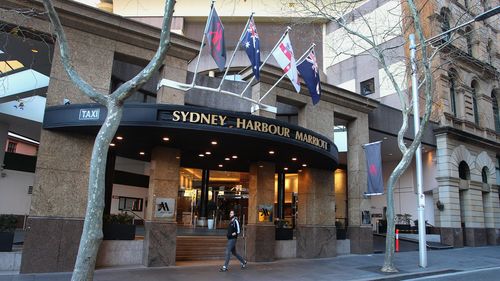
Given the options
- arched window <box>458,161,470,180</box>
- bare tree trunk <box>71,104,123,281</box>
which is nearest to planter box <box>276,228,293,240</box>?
bare tree trunk <box>71,104,123,281</box>

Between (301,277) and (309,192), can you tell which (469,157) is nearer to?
(309,192)

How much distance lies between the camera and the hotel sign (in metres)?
11.9

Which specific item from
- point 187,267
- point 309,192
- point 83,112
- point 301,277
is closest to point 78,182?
point 83,112

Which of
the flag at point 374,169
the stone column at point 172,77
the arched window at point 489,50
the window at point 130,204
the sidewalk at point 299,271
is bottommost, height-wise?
the sidewalk at point 299,271

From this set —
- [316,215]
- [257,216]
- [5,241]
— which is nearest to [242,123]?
[257,216]

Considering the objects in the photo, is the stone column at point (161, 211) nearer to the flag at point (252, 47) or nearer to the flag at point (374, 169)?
the flag at point (252, 47)

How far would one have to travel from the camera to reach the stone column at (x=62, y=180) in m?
11.9

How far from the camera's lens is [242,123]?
1259cm

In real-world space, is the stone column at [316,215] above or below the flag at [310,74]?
below

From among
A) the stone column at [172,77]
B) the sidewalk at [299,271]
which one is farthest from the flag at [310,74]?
the sidewalk at [299,271]

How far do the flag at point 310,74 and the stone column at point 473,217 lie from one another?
724 inches

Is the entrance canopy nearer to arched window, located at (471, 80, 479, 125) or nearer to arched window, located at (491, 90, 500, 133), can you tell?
arched window, located at (471, 80, 479, 125)

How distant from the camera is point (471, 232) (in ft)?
87.3

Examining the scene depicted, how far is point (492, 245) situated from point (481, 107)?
10.7m
